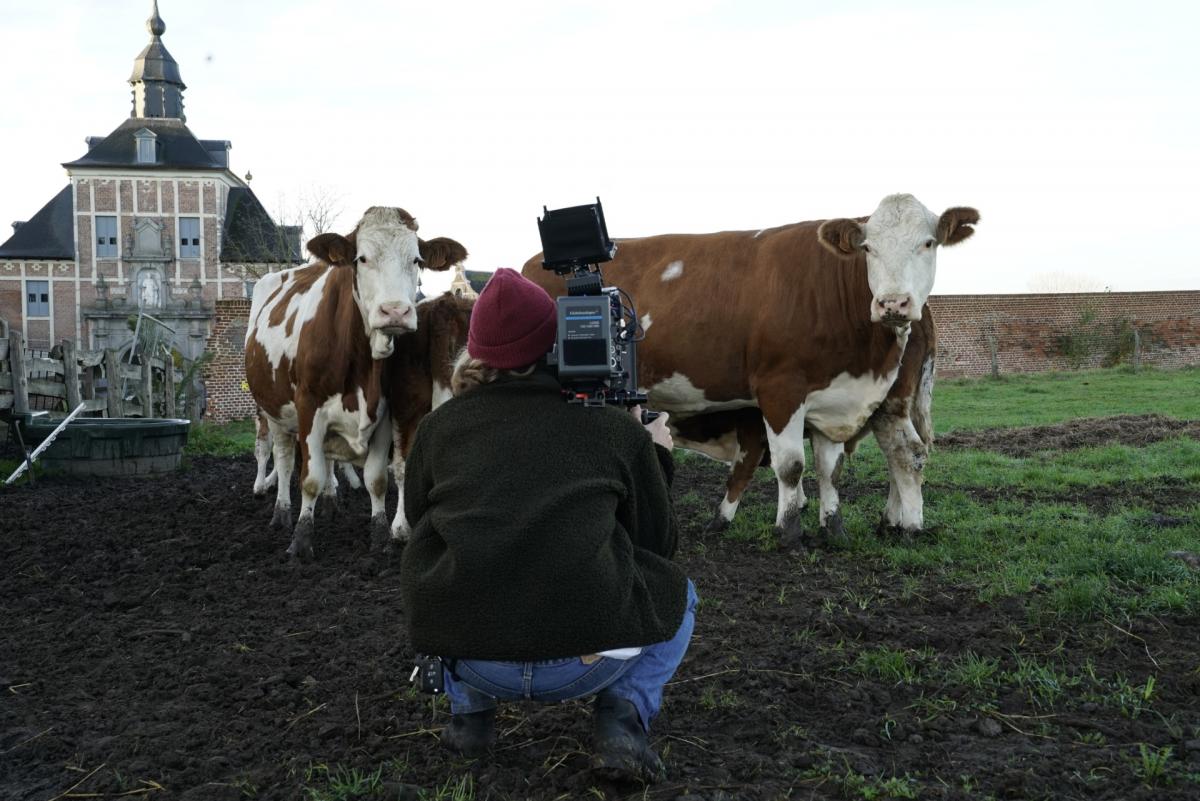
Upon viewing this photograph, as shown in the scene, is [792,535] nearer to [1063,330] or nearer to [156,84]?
[1063,330]

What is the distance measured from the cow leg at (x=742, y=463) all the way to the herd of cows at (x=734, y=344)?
0.01m

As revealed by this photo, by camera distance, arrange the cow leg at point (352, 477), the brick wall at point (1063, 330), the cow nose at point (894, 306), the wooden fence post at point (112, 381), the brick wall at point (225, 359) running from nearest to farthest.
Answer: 1. the cow nose at point (894, 306)
2. the cow leg at point (352, 477)
3. the wooden fence post at point (112, 381)
4. the brick wall at point (225, 359)
5. the brick wall at point (1063, 330)

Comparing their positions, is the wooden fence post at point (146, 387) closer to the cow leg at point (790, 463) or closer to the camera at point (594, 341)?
the cow leg at point (790, 463)

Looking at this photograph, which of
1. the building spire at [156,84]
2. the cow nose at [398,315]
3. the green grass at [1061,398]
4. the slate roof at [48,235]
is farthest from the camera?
the building spire at [156,84]

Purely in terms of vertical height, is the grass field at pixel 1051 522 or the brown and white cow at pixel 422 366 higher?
the brown and white cow at pixel 422 366

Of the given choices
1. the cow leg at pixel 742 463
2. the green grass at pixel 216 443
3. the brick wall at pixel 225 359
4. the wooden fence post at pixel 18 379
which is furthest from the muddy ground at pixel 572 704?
the brick wall at pixel 225 359

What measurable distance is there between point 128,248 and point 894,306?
5492 centimetres

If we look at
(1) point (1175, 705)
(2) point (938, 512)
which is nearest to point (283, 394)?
(2) point (938, 512)

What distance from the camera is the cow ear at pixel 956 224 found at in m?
6.13

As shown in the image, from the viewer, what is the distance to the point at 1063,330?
28.4 metres

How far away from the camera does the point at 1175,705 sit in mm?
3432

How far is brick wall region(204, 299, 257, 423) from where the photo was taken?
21.2 meters

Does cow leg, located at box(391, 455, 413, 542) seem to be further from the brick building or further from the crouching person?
the brick building

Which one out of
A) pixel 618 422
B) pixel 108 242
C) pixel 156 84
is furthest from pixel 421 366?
pixel 156 84
